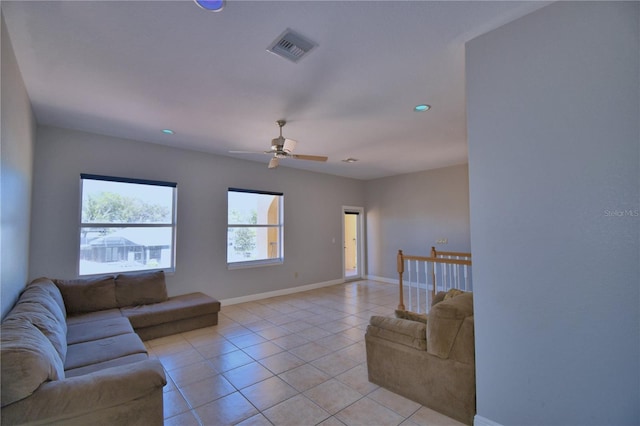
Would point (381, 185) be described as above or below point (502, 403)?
above

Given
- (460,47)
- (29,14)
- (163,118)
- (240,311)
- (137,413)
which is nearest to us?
(137,413)

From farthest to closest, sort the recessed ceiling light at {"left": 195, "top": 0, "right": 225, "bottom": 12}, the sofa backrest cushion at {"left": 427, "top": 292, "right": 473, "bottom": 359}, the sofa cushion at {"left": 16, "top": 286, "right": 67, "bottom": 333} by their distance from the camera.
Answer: the sofa cushion at {"left": 16, "top": 286, "right": 67, "bottom": 333}, the sofa backrest cushion at {"left": 427, "top": 292, "right": 473, "bottom": 359}, the recessed ceiling light at {"left": 195, "top": 0, "right": 225, "bottom": 12}

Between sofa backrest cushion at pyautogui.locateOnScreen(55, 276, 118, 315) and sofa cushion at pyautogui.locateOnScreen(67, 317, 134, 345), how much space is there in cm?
57

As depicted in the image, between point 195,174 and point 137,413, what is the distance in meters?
4.01

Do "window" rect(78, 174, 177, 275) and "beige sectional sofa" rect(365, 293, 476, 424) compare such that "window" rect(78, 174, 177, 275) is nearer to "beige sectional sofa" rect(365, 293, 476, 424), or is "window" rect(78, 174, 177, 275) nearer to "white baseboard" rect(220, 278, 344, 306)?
"white baseboard" rect(220, 278, 344, 306)

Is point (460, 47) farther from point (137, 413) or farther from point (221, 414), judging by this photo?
point (221, 414)

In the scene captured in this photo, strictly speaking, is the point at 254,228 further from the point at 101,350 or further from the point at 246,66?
the point at 246,66

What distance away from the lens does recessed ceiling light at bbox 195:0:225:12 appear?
1663 mm

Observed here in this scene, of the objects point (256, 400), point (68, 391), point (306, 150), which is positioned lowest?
point (256, 400)

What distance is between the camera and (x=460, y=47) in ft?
7.02

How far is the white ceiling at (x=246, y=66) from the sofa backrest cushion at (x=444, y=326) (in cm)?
200

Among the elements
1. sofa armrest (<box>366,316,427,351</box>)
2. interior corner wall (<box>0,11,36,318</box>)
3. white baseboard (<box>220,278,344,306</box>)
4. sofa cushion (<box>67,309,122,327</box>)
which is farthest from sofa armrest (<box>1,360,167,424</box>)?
white baseboard (<box>220,278,344,306</box>)

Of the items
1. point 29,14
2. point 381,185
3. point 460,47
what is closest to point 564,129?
point 460,47

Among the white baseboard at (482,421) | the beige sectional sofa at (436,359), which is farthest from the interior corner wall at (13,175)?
the white baseboard at (482,421)
